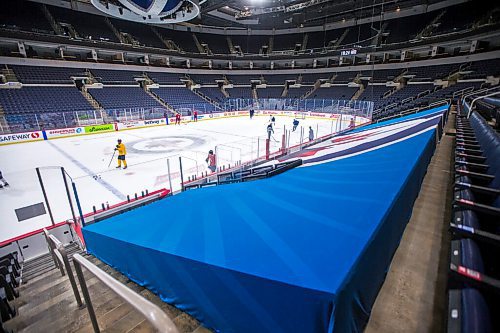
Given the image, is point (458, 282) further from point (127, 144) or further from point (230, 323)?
point (127, 144)

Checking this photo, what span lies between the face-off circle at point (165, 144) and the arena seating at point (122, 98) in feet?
39.8

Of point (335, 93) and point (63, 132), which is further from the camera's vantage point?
point (335, 93)

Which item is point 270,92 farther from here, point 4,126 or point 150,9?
point 4,126

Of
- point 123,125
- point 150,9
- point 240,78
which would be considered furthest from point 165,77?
point 150,9

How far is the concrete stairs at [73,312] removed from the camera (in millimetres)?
2152

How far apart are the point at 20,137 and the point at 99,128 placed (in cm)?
497

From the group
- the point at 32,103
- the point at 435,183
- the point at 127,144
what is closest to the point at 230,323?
the point at 435,183

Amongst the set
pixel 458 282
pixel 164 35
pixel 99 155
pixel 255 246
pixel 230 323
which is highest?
pixel 164 35

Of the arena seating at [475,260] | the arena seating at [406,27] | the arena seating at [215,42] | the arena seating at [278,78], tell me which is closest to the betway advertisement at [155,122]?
the arena seating at [475,260]

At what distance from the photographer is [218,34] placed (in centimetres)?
4556

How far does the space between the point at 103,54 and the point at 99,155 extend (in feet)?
84.5

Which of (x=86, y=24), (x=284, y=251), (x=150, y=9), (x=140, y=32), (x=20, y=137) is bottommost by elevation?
(x=20, y=137)

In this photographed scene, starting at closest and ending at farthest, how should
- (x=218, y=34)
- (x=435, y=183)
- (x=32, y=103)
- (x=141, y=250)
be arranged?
(x=141, y=250)
(x=435, y=183)
(x=32, y=103)
(x=218, y=34)

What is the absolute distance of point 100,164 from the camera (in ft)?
38.4
